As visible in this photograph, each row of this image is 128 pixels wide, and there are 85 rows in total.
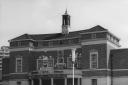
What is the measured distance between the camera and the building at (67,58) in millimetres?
52156

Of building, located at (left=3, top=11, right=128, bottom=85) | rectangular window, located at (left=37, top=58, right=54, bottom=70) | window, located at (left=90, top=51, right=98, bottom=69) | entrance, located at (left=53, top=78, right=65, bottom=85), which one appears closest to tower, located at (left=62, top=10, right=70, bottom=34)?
building, located at (left=3, top=11, right=128, bottom=85)

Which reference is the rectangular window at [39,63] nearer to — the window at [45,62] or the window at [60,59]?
the window at [45,62]

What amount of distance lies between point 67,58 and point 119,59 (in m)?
8.83

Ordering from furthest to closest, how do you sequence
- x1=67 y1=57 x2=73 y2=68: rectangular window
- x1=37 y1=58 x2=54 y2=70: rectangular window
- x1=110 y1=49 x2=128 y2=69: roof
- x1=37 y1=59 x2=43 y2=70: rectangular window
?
1. x1=37 y1=59 x2=43 y2=70: rectangular window
2. x1=37 y1=58 x2=54 y2=70: rectangular window
3. x1=67 y1=57 x2=73 y2=68: rectangular window
4. x1=110 y1=49 x2=128 y2=69: roof

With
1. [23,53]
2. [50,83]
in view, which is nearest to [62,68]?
[50,83]

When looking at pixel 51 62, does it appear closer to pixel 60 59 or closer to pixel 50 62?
pixel 50 62

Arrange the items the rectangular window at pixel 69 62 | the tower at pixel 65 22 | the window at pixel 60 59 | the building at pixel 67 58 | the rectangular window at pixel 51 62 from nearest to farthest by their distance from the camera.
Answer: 1. the building at pixel 67 58
2. the rectangular window at pixel 69 62
3. the window at pixel 60 59
4. the rectangular window at pixel 51 62
5. the tower at pixel 65 22

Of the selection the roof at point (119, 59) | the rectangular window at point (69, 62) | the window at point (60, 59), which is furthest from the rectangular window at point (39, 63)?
the roof at point (119, 59)

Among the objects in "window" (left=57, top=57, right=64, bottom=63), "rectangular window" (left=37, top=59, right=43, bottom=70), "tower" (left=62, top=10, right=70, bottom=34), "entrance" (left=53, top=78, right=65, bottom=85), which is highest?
"tower" (left=62, top=10, right=70, bottom=34)

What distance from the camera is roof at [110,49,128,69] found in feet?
170

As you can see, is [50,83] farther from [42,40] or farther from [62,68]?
[42,40]

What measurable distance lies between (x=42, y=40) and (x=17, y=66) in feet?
19.6

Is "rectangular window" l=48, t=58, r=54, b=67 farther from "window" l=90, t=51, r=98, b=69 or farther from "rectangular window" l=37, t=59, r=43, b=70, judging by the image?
"window" l=90, t=51, r=98, b=69

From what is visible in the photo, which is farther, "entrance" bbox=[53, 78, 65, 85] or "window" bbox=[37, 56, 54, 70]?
"window" bbox=[37, 56, 54, 70]
